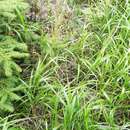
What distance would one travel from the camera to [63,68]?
3.04 m

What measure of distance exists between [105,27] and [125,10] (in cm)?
30

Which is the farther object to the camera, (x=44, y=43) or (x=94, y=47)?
(x=94, y=47)

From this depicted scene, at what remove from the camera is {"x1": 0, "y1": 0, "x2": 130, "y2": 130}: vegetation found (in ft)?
8.36

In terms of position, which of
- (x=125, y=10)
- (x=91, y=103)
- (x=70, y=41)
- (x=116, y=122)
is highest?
(x=125, y=10)

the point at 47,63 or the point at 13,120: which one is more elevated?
the point at 47,63

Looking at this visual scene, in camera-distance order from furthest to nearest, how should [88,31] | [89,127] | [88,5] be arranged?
1. [88,5]
2. [88,31]
3. [89,127]

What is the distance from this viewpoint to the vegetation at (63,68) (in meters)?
2.55

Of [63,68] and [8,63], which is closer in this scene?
[8,63]

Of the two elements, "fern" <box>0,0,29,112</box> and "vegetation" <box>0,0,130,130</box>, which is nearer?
"fern" <box>0,0,29,112</box>

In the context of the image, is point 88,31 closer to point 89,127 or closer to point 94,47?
point 94,47

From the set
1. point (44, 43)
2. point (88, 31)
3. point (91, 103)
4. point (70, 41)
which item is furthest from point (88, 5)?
point (91, 103)

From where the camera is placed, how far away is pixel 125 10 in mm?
3469

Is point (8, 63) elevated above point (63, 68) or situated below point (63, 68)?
above

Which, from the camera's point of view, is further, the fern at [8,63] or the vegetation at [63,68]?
the vegetation at [63,68]
